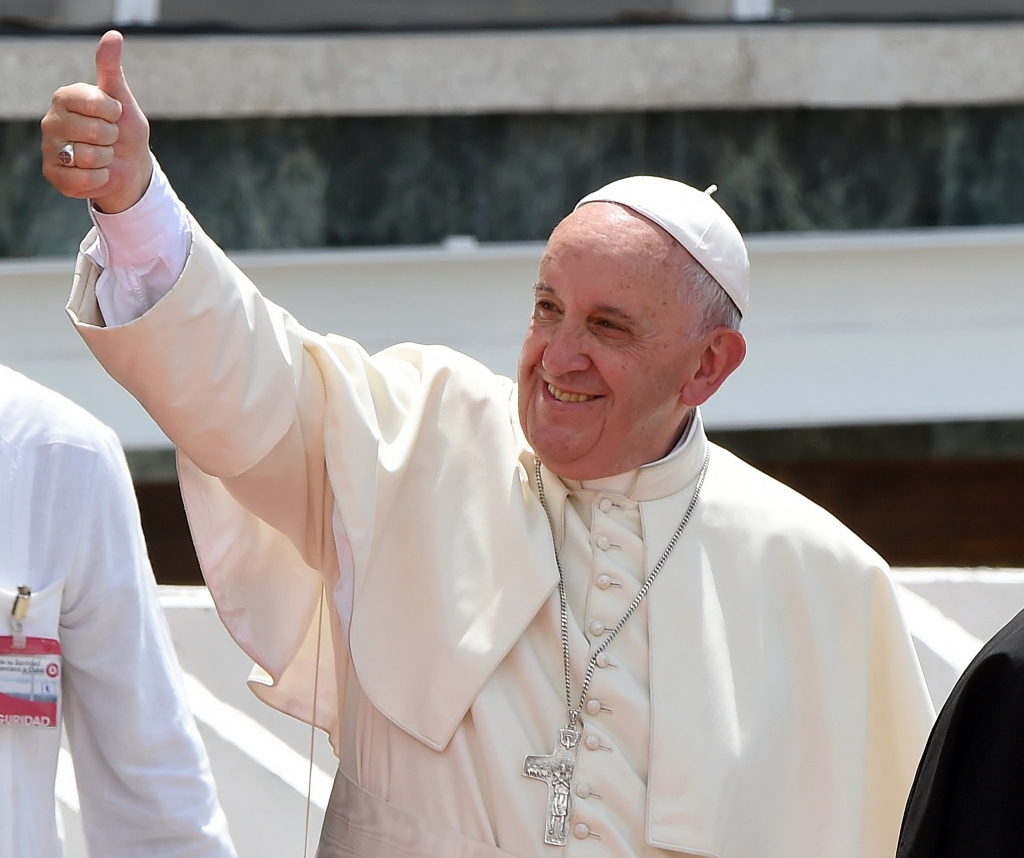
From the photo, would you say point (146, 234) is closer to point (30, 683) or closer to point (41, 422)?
point (41, 422)

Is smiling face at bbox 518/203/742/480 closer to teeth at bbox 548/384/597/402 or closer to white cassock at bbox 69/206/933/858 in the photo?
teeth at bbox 548/384/597/402

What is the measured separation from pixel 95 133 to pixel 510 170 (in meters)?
4.76

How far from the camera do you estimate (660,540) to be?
3.11 metres

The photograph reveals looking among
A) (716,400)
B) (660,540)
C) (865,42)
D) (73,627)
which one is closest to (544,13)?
(865,42)

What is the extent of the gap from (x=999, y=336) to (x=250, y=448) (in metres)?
4.80

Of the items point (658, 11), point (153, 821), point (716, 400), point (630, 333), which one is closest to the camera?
point (153, 821)

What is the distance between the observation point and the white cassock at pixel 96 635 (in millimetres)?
2545

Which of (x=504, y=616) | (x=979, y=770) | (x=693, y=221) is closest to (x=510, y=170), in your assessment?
(x=693, y=221)

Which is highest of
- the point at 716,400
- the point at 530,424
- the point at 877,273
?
the point at 530,424

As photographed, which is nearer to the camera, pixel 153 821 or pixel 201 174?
pixel 153 821

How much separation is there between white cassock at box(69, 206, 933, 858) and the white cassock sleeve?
0.21m

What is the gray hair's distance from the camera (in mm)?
3037

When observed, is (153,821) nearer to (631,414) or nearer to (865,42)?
(631,414)

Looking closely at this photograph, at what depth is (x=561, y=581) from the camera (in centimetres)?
303
